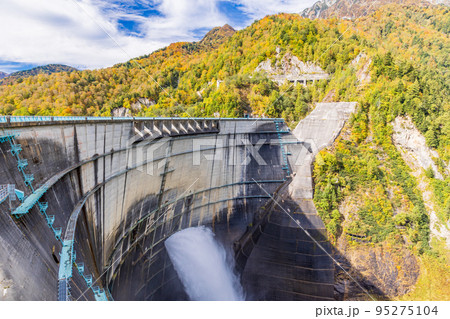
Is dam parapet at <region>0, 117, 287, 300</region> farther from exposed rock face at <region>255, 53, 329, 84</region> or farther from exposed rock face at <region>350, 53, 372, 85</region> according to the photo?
exposed rock face at <region>255, 53, 329, 84</region>

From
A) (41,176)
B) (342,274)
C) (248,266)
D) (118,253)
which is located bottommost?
(342,274)

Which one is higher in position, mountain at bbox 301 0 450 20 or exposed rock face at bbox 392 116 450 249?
mountain at bbox 301 0 450 20

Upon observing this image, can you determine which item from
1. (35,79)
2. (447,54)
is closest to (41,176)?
(35,79)

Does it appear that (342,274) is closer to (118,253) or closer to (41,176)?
(118,253)

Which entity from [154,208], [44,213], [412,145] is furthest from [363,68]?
[44,213]

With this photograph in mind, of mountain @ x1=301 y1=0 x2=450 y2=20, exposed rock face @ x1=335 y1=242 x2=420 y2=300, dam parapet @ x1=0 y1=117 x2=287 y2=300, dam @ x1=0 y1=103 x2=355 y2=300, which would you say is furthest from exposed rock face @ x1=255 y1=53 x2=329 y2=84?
mountain @ x1=301 y1=0 x2=450 y2=20

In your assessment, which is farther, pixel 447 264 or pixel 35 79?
pixel 35 79
